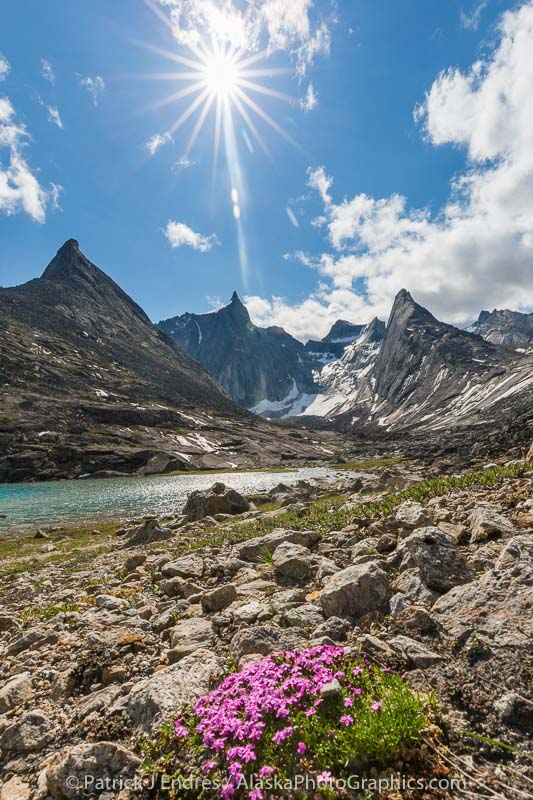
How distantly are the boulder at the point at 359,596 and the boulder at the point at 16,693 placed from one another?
5.78m

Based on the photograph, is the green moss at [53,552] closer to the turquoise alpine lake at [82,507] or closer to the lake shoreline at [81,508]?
the lake shoreline at [81,508]

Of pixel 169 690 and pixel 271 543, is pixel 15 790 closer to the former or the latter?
pixel 169 690

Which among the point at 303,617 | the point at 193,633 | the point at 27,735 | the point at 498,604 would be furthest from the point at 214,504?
the point at 498,604

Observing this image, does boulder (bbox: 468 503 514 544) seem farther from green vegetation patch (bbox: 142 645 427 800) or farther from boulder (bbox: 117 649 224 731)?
boulder (bbox: 117 649 224 731)

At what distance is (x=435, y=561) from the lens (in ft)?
25.2

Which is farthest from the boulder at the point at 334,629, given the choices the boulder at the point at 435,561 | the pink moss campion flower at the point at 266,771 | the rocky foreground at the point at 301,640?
the pink moss campion flower at the point at 266,771

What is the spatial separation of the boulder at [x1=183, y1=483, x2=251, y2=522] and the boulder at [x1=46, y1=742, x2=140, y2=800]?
33.5m

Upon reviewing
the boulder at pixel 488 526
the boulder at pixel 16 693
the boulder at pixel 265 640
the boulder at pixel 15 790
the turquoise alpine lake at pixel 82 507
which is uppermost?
the boulder at pixel 488 526

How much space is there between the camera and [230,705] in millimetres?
4898

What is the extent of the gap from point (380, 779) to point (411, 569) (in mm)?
4750

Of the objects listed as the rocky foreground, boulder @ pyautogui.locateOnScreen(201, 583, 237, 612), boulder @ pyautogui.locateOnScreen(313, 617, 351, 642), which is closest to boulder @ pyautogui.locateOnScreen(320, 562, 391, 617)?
the rocky foreground

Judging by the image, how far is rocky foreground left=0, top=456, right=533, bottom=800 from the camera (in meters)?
4.46

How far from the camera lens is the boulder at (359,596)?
24.4 ft

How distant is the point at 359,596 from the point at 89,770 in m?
5.08
